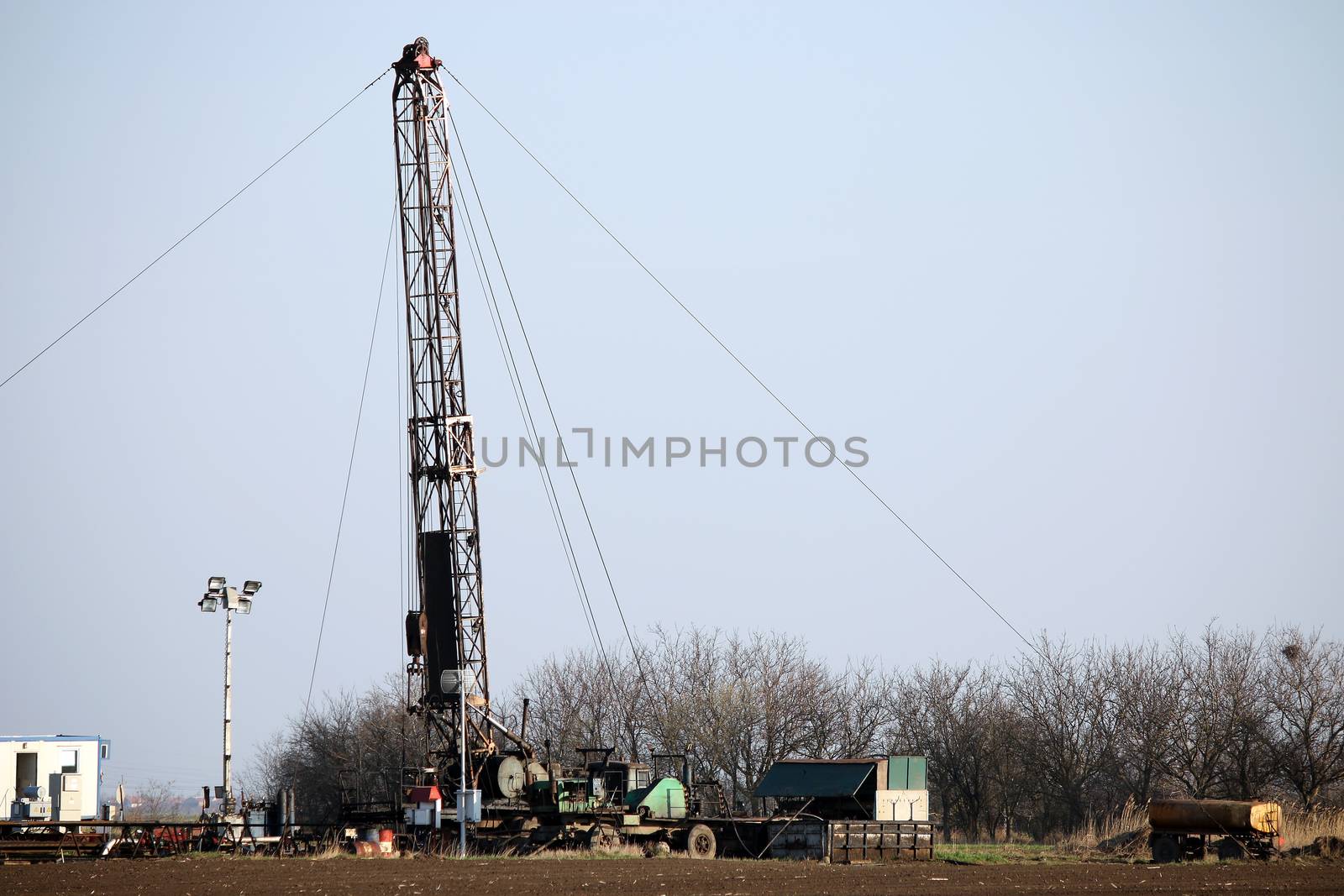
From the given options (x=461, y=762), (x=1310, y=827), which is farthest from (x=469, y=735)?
(x=1310, y=827)

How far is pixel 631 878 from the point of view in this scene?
89.0 feet

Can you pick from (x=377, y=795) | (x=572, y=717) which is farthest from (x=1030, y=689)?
(x=377, y=795)

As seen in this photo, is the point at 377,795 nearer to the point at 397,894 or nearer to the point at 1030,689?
the point at 1030,689

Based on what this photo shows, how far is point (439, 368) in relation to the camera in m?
40.6

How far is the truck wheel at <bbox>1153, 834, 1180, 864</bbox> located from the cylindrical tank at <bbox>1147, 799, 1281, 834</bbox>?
28cm

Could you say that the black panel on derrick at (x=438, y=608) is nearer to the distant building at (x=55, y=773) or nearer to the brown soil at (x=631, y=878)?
the brown soil at (x=631, y=878)

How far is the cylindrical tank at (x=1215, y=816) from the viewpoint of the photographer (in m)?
35.3

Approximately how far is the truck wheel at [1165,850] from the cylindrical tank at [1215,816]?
0.28 metres

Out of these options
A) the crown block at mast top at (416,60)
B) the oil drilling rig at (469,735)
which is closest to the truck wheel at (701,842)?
the oil drilling rig at (469,735)

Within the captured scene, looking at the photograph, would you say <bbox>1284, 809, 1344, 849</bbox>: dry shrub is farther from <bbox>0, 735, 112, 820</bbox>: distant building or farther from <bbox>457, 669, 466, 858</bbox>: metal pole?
<bbox>0, 735, 112, 820</bbox>: distant building

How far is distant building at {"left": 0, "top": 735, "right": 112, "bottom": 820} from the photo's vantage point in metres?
47.5

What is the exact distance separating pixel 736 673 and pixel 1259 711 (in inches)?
932

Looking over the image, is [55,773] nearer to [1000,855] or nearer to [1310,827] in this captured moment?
[1000,855]

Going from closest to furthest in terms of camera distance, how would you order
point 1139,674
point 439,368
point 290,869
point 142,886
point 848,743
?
point 142,886
point 290,869
point 439,368
point 1139,674
point 848,743
